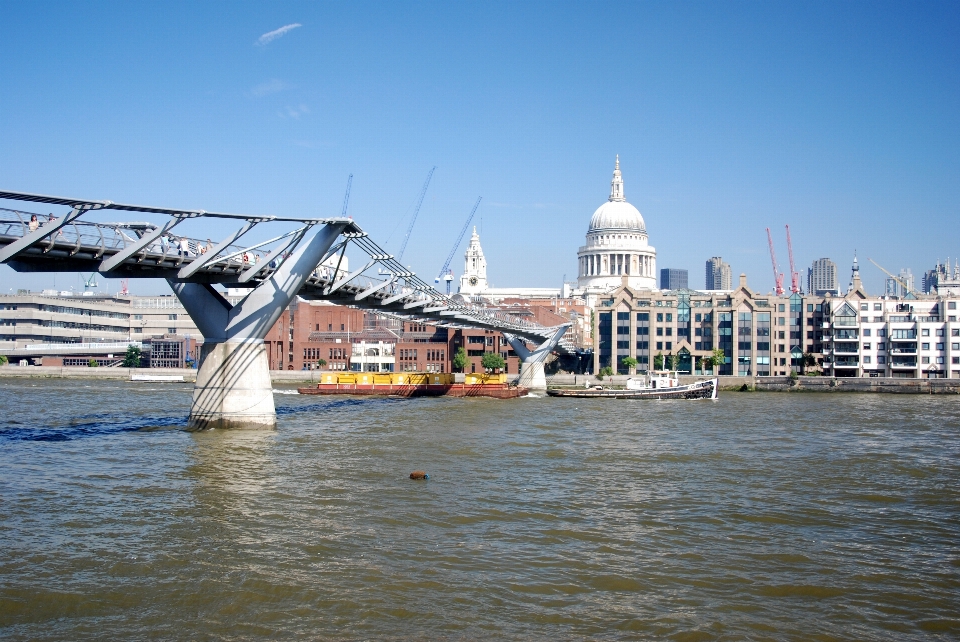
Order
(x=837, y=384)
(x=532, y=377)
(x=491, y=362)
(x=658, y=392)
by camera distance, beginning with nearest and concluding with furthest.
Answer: (x=658, y=392) → (x=532, y=377) → (x=837, y=384) → (x=491, y=362)

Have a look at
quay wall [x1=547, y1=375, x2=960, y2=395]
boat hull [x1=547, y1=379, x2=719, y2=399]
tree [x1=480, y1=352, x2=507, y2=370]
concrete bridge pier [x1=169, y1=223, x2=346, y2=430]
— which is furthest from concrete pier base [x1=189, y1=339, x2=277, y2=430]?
tree [x1=480, y1=352, x2=507, y2=370]

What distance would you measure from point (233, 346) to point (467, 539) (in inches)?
966

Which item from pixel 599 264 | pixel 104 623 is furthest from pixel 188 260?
pixel 599 264

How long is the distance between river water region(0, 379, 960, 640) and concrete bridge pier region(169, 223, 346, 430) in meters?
2.53

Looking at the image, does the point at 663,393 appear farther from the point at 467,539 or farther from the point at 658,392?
the point at 467,539

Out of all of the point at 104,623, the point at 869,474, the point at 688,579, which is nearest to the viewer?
the point at 104,623

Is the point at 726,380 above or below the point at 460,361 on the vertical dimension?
below

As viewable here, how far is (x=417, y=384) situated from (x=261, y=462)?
52.9 meters

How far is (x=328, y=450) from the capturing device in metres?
35.4

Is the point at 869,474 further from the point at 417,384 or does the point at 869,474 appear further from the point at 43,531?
the point at 417,384

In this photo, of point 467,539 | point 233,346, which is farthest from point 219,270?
point 467,539

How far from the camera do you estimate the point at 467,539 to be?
19.8m

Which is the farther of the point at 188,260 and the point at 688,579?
the point at 188,260

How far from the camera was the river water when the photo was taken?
14.8 m
